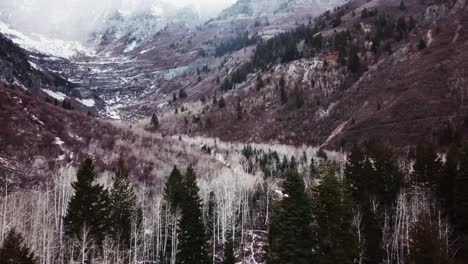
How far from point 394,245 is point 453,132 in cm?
6731

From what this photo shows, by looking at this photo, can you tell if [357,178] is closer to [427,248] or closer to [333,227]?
[333,227]

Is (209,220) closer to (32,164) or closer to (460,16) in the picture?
(32,164)

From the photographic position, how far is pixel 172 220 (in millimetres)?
70062

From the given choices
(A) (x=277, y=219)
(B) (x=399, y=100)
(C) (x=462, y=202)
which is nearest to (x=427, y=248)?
(A) (x=277, y=219)

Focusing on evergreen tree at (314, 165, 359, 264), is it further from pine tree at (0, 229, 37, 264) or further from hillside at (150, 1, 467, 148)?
hillside at (150, 1, 467, 148)

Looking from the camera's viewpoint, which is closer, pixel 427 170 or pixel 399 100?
pixel 427 170

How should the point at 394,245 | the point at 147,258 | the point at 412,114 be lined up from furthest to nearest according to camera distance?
the point at 412,114
the point at 147,258
the point at 394,245

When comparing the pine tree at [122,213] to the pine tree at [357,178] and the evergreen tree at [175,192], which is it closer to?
the evergreen tree at [175,192]

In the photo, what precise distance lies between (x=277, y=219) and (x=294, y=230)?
8.37 meters

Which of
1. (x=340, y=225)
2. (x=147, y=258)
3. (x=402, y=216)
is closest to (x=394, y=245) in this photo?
(x=402, y=216)

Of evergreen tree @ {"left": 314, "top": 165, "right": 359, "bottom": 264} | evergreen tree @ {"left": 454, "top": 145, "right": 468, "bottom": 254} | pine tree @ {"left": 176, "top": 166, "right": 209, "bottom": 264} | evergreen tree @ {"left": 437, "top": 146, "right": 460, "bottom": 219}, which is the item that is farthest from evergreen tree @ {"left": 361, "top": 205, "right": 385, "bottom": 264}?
pine tree @ {"left": 176, "top": 166, "right": 209, "bottom": 264}

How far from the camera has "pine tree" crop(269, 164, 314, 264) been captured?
43312 mm

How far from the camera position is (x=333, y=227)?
42312 mm

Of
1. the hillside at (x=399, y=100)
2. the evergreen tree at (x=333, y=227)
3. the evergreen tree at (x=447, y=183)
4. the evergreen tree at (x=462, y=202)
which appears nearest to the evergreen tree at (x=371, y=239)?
the evergreen tree at (x=462, y=202)
